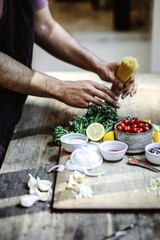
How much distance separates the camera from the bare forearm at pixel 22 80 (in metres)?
1.73

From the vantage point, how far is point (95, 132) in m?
1.73

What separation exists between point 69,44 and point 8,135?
0.82 meters

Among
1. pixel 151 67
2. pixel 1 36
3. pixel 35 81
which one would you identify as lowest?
pixel 151 67

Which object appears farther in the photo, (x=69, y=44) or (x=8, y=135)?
(x=69, y=44)

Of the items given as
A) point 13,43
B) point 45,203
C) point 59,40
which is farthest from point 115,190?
point 59,40

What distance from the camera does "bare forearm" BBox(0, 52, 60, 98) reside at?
1.73 m

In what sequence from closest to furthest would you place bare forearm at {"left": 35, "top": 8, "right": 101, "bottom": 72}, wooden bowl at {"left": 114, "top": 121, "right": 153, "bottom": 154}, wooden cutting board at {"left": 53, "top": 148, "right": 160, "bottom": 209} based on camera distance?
wooden cutting board at {"left": 53, "top": 148, "right": 160, "bottom": 209}, wooden bowl at {"left": 114, "top": 121, "right": 153, "bottom": 154}, bare forearm at {"left": 35, "top": 8, "right": 101, "bottom": 72}

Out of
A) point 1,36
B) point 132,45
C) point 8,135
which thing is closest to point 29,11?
point 1,36

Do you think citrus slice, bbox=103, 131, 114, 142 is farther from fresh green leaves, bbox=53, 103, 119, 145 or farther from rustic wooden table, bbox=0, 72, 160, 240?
rustic wooden table, bbox=0, 72, 160, 240

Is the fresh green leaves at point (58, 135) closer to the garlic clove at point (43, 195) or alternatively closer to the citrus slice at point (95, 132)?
the citrus slice at point (95, 132)

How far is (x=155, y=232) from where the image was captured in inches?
44.0

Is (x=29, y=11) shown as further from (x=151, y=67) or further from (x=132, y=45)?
(x=132, y=45)

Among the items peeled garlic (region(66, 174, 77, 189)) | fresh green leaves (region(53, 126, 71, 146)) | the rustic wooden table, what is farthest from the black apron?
peeled garlic (region(66, 174, 77, 189))

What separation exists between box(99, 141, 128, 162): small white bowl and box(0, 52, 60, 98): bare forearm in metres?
0.43
